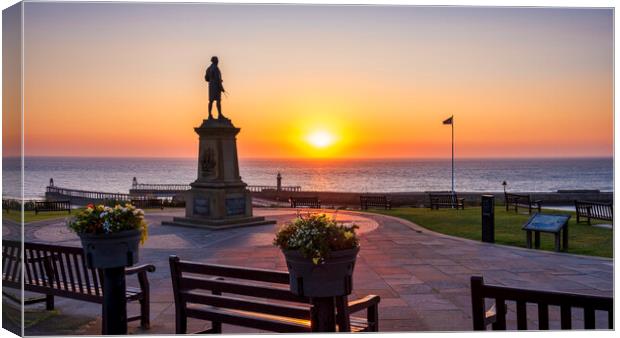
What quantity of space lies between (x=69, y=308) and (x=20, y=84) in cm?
309

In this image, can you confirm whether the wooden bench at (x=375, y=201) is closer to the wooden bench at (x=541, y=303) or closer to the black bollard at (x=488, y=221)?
the black bollard at (x=488, y=221)

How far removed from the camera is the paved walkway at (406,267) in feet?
24.4

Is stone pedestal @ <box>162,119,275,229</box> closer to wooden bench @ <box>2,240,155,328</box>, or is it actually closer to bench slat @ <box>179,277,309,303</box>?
wooden bench @ <box>2,240,155,328</box>

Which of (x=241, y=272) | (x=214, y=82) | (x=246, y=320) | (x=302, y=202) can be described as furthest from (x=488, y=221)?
(x=302, y=202)

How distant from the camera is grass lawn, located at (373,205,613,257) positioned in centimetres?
1352

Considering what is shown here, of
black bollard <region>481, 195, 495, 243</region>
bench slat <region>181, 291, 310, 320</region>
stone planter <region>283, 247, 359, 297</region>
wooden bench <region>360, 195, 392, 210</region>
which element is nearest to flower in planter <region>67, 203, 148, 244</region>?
bench slat <region>181, 291, 310, 320</region>

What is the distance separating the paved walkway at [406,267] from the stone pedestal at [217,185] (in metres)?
0.85

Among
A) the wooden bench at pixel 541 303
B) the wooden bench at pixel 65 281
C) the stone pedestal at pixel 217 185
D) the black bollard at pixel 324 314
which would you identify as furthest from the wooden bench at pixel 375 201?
the black bollard at pixel 324 314

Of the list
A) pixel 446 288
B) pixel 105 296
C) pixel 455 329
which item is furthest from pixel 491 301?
pixel 105 296

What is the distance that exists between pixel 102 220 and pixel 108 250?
11.6 inches

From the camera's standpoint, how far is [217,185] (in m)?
17.9

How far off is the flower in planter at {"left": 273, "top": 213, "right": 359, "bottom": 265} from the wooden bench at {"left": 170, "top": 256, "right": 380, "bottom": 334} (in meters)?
0.52

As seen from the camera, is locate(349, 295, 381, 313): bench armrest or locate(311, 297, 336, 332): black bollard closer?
locate(311, 297, 336, 332): black bollard

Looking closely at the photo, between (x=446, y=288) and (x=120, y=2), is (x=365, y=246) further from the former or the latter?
(x=120, y=2)
